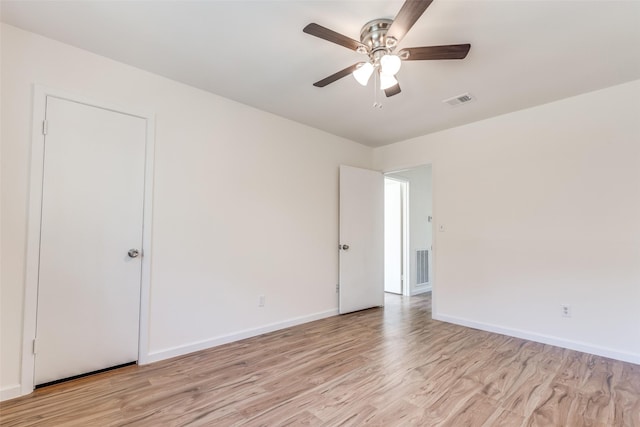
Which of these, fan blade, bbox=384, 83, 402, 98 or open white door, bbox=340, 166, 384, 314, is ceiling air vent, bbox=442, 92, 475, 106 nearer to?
fan blade, bbox=384, 83, 402, 98

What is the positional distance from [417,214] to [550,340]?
2787mm

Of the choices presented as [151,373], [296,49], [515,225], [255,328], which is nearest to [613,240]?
[515,225]

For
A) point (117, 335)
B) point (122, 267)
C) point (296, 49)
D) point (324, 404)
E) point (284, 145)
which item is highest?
point (296, 49)

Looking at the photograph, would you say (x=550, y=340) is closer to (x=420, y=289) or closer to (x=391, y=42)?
(x=420, y=289)

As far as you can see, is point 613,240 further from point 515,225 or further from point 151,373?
point 151,373

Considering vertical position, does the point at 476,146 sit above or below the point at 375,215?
above

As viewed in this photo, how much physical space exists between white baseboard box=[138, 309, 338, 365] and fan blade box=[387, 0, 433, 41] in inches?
114

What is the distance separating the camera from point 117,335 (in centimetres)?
234

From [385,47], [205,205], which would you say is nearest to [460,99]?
[385,47]

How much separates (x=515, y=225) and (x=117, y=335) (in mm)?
3931

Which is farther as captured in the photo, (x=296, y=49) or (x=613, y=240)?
(x=613, y=240)

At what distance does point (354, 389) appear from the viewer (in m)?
2.12

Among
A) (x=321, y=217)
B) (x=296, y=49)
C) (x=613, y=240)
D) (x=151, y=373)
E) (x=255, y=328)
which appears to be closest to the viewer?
(x=296, y=49)

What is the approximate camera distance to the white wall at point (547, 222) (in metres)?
2.62
